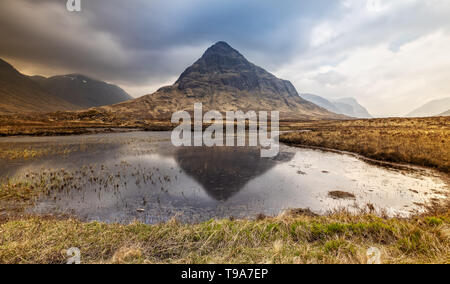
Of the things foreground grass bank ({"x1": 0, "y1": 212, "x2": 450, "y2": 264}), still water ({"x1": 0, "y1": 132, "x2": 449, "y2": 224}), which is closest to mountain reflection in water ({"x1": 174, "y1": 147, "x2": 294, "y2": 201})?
still water ({"x1": 0, "y1": 132, "x2": 449, "y2": 224})

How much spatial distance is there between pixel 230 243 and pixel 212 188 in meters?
8.69

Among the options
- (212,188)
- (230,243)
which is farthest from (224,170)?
(230,243)

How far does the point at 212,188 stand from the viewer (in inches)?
557

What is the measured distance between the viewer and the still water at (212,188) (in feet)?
34.0

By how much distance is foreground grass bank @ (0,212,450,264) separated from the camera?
451 centimetres

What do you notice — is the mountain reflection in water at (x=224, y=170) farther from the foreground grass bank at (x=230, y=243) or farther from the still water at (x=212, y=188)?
the foreground grass bank at (x=230, y=243)

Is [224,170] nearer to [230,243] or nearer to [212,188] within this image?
[212,188]

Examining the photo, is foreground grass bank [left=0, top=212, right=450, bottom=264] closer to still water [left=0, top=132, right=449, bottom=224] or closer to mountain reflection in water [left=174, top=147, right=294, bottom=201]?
still water [left=0, top=132, right=449, bottom=224]

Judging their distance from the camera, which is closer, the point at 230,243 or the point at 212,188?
the point at 230,243

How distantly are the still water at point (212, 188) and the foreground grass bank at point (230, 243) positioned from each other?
3.14 m

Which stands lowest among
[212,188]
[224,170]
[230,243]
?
[212,188]

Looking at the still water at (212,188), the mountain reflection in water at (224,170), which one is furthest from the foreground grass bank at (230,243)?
the mountain reflection in water at (224,170)

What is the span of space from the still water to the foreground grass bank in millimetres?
3137
